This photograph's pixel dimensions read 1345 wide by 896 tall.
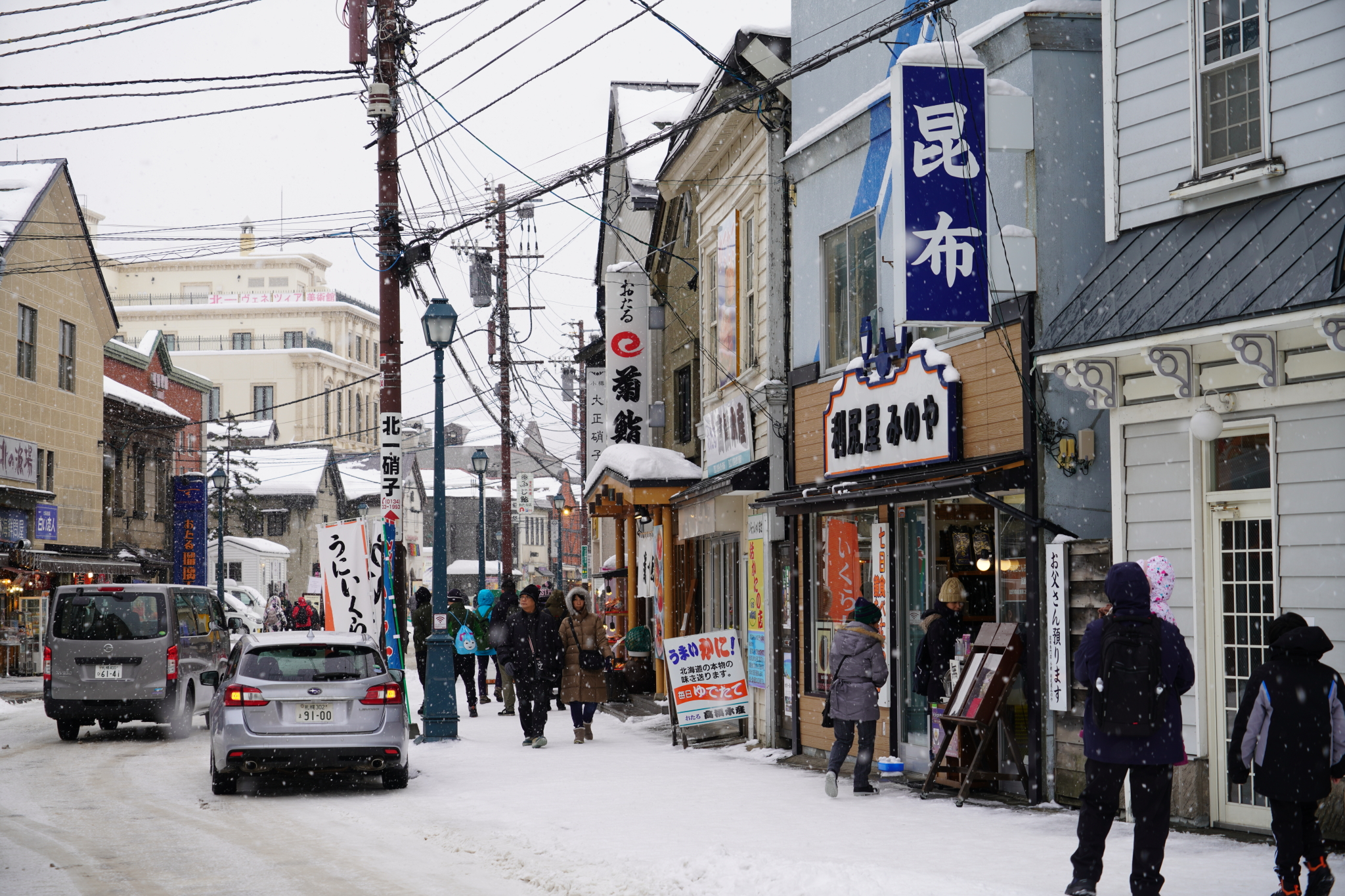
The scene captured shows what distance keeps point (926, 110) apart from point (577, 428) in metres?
36.5

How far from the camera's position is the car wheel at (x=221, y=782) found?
41.7 feet

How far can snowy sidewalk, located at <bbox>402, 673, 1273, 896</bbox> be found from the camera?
8.09m

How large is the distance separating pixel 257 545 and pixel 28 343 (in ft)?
111

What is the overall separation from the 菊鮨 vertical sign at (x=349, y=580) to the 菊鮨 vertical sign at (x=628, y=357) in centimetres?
899

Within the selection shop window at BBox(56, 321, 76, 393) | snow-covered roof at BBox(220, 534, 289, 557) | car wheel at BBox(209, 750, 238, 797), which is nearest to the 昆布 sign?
car wheel at BBox(209, 750, 238, 797)

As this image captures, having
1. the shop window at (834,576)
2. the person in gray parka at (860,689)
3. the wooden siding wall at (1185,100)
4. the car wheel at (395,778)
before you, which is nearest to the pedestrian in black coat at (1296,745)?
the wooden siding wall at (1185,100)

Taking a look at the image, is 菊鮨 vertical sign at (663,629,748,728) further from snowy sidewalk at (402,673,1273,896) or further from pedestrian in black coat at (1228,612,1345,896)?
pedestrian in black coat at (1228,612,1345,896)

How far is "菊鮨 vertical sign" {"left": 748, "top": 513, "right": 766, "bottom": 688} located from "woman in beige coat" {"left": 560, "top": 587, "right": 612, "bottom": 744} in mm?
1887

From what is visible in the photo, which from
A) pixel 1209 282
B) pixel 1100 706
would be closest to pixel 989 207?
pixel 1209 282

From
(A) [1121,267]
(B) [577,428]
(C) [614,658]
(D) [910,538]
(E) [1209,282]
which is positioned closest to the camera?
(E) [1209,282]

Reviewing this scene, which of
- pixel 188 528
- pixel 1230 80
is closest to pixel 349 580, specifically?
pixel 1230 80

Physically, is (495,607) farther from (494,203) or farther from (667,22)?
(667,22)

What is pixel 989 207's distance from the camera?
11.8 metres

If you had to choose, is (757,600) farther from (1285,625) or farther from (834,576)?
(1285,625)
